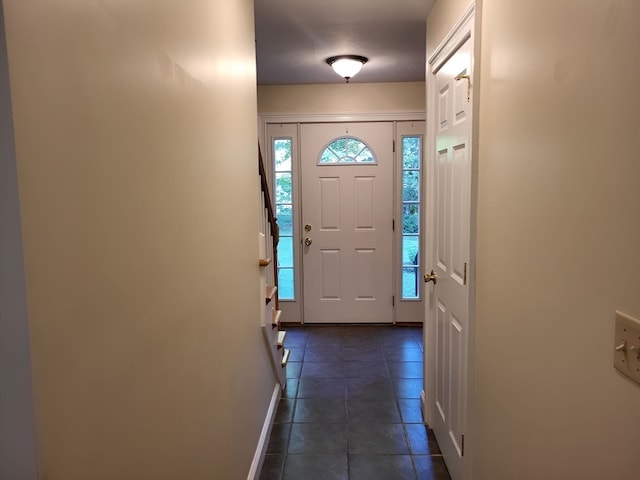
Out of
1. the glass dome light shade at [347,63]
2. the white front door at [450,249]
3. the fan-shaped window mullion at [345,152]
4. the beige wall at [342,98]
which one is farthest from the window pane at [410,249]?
the white front door at [450,249]

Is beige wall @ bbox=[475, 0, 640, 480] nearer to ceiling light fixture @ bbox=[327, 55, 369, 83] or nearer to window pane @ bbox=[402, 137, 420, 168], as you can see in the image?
ceiling light fixture @ bbox=[327, 55, 369, 83]

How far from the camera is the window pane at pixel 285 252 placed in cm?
466

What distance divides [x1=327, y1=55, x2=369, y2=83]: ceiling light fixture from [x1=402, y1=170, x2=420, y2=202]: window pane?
129 cm

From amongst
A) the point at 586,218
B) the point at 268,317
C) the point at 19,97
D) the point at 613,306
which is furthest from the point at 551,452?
the point at 268,317

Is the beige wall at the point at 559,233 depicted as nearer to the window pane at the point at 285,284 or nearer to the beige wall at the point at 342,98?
the beige wall at the point at 342,98

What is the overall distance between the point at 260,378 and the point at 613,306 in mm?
1855

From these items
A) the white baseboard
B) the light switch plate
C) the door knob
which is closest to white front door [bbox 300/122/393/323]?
the white baseboard

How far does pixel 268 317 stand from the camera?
267cm

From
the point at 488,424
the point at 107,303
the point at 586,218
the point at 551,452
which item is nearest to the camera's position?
the point at 107,303

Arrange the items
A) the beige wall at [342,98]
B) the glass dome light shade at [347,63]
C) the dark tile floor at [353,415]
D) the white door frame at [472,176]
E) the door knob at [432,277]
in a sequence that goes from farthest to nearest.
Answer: the beige wall at [342,98]
the glass dome light shade at [347,63]
the door knob at [432,277]
the dark tile floor at [353,415]
the white door frame at [472,176]

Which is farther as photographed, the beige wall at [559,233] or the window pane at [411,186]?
the window pane at [411,186]

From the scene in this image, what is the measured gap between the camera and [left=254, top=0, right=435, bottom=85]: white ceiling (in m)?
2.60

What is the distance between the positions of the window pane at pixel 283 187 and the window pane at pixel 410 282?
134 centimetres

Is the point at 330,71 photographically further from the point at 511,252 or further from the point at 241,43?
the point at 511,252
